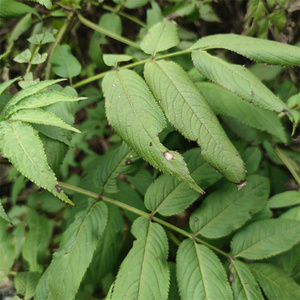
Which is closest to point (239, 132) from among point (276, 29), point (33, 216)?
point (276, 29)

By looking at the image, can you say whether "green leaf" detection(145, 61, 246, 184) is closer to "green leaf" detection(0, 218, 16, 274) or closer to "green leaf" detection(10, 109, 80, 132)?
"green leaf" detection(10, 109, 80, 132)

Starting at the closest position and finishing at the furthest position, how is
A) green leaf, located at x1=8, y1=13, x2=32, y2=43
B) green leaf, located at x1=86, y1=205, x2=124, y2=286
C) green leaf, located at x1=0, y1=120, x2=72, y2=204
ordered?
green leaf, located at x1=0, y1=120, x2=72, y2=204 < green leaf, located at x1=86, y1=205, x2=124, y2=286 < green leaf, located at x1=8, y1=13, x2=32, y2=43

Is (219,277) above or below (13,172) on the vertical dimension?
above

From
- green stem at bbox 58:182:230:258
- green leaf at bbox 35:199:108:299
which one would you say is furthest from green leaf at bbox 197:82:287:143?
green leaf at bbox 35:199:108:299

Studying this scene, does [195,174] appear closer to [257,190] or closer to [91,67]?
[257,190]

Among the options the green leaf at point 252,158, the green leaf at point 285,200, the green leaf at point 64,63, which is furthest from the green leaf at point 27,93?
the green leaf at point 285,200

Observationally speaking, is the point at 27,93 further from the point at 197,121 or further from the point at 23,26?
the point at 23,26

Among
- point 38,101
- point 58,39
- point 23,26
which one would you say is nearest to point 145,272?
point 38,101
